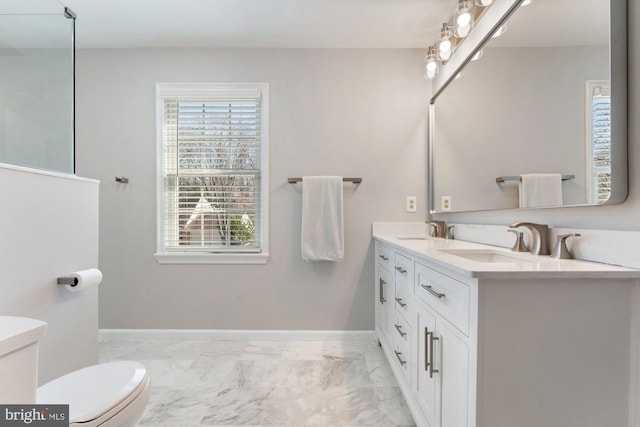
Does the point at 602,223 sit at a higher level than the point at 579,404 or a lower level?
higher

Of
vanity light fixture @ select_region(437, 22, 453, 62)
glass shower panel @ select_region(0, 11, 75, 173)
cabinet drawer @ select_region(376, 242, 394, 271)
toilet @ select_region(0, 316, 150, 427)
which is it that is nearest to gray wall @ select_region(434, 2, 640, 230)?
cabinet drawer @ select_region(376, 242, 394, 271)

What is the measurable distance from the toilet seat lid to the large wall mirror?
1.68 m

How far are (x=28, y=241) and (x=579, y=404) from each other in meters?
1.93

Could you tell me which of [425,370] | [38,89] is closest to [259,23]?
[38,89]

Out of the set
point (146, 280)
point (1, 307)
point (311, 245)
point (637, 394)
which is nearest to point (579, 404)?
point (637, 394)

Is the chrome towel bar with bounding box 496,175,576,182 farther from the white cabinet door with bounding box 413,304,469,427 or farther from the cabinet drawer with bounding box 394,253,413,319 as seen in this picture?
the white cabinet door with bounding box 413,304,469,427

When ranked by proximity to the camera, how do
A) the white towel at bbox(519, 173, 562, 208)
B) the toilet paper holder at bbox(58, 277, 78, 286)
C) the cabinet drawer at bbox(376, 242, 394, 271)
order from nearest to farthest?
the white towel at bbox(519, 173, 562, 208), the toilet paper holder at bbox(58, 277, 78, 286), the cabinet drawer at bbox(376, 242, 394, 271)

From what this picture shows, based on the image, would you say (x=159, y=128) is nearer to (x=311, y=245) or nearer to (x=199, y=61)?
(x=199, y=61)

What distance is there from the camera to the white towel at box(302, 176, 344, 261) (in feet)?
7.58

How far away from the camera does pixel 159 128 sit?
2410mm

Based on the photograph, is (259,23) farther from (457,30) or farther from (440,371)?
(440,371)

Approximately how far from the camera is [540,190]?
4.26ft

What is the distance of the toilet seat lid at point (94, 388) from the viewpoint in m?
0.95

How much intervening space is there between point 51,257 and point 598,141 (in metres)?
2.14
